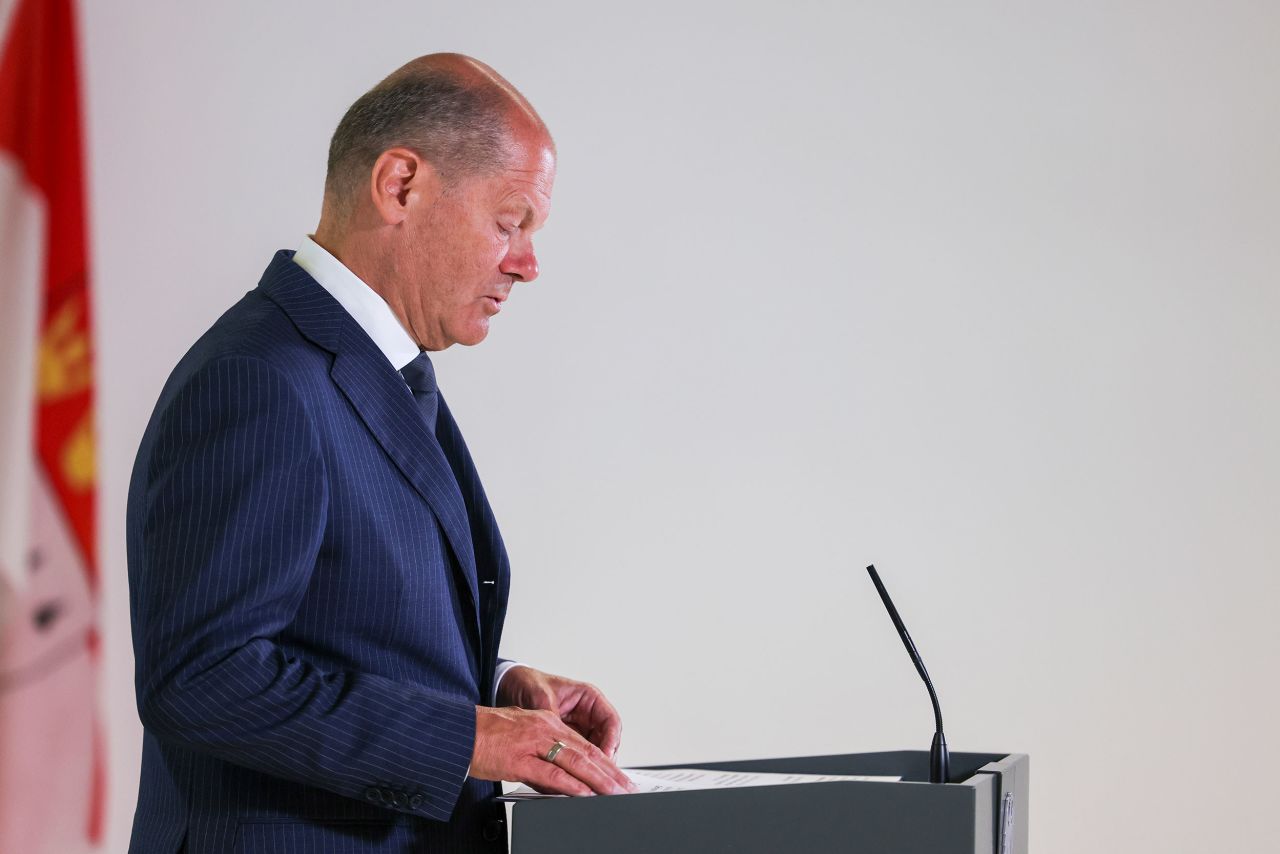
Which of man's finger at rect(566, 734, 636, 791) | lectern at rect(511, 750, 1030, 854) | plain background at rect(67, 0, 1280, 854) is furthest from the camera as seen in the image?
plain background at rect(67, 0, 1280, 854)

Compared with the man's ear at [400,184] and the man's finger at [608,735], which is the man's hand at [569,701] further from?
the man's ear at [400,184]

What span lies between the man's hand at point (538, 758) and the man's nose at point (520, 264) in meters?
0.45

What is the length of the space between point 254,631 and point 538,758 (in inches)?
9.0

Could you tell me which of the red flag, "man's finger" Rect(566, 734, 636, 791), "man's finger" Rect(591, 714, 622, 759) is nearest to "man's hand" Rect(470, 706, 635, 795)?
"man's finger" Rect(566, 734, 636, 791)

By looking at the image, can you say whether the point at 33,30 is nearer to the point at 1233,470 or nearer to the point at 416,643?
the point at 416,643

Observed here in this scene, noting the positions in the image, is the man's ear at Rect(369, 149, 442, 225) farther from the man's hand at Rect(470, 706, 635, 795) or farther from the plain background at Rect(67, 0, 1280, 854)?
the plain background at Rect(67, 0, 1280, 854)

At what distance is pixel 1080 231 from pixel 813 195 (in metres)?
0.59

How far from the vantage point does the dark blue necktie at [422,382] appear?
4.17 ft

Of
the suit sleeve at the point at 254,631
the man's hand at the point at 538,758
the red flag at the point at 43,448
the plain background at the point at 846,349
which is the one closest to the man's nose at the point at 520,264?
the suit sleeve at the point at 254,631

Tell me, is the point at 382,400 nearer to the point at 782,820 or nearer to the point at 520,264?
the point at 520,264

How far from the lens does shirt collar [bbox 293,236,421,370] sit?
119 centimetres

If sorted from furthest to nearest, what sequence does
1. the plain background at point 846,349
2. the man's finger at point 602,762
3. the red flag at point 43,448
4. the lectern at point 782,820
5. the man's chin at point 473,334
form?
the plain background at point 846,349 → the red flag at point 43,448 → the man's chin at point 473,334 → the man's finger at point 602,762 → the lectern at point 782,820

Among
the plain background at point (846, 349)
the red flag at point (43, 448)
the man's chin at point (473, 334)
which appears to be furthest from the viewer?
the plain background at point (846, 349)

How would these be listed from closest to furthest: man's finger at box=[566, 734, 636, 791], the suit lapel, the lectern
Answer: the lectern < man's finger at box=[566, 734, 636, 791] < the suit lapel
